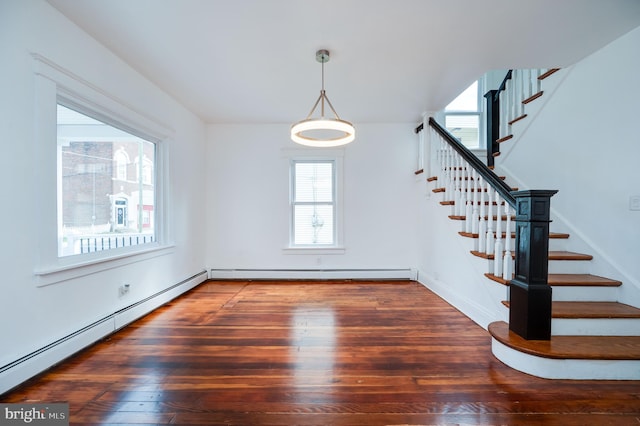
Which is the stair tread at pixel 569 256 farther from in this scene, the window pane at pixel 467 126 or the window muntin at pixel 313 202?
the window pane at pixel 467 126

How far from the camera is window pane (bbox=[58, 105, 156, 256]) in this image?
7.13ft

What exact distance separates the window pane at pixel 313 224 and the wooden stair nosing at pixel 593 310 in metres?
2.72

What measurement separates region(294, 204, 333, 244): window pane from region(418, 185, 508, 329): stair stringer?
1477 millimetres

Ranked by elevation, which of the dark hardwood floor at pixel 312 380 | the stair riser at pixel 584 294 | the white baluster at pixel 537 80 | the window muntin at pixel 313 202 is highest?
the white baluster at pixel 537 80

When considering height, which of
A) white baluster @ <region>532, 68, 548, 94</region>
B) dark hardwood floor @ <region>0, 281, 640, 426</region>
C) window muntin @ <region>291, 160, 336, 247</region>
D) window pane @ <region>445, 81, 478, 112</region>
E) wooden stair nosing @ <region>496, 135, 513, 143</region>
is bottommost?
dark hardwood floor @ <region>0, 281, 640, 426</region>

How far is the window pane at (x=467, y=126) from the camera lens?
5.70 metres

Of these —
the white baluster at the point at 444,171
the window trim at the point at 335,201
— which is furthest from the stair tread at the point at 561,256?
the window trim at the point at 335,201

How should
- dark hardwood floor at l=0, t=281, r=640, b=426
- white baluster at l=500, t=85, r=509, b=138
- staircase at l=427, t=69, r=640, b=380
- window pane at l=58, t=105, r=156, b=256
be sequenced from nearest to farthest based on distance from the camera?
dark hardwood floor at l=0, t=281, r=640, b=426 < staircase at l=427, t=69, r=640, b=380 < window pane at l=58, t=105, r=156, b=256 < white baluster at l=500, t=85, r=509, b=138

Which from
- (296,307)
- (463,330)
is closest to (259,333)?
(296,307)

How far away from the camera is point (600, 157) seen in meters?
2.49

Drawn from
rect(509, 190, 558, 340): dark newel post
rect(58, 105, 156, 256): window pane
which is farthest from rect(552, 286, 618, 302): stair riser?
rect(58, 105, 156, 256): window pane

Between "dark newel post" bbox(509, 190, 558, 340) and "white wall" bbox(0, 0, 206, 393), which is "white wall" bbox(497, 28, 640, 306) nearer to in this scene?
"dark newel post" bbox(509, 190, 558, 340)

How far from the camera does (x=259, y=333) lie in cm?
246

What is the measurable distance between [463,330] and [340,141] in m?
2.12
